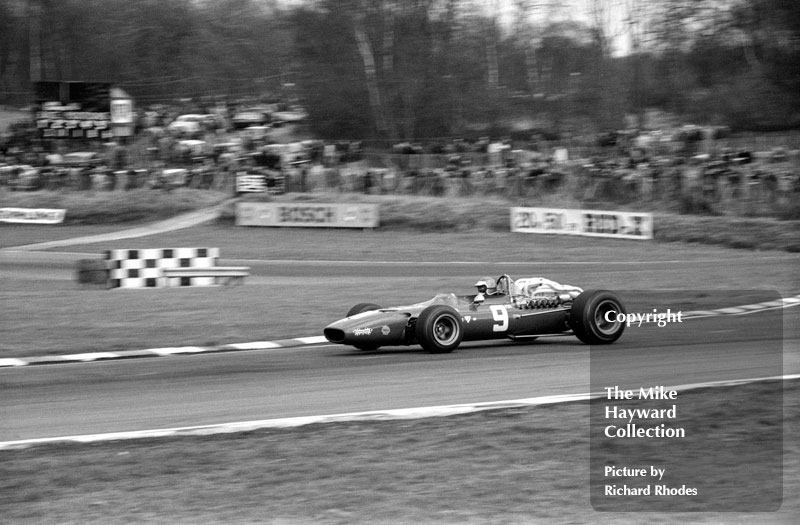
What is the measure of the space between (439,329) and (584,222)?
698 inches

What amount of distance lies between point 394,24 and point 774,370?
32.1 meters

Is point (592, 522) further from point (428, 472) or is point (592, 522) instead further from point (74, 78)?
point (74, 78)

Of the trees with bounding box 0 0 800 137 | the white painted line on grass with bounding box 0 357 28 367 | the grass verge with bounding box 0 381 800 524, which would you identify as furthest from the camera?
the trees with bounding box 0 0 800 137

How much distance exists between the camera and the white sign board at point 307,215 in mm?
30219

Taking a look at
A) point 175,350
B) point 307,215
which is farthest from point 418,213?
point 175,350

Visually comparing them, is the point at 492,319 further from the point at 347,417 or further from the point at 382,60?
the point at 382,60

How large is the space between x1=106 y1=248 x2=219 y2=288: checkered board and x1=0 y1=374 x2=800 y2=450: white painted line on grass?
35.5 ft

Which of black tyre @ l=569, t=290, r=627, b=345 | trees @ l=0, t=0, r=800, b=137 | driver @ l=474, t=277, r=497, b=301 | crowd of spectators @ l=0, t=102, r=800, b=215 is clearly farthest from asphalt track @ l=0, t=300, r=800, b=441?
crowd of spectators @ l=0, t=102, r=800, b=215

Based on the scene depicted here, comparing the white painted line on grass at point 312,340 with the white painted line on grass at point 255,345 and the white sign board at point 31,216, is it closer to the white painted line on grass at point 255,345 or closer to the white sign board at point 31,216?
the white painted line on grass at point 255,345

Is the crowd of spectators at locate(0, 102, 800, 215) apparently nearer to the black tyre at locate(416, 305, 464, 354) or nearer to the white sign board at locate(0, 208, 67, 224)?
the white sign board at locate(0, 208, 67, 224)

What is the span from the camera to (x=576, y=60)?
38.8 meters

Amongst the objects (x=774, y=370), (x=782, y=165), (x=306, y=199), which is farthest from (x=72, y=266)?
(x=774, y=370)

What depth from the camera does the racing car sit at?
392 inches

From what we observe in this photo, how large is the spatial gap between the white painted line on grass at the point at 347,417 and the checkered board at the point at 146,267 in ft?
35.5
